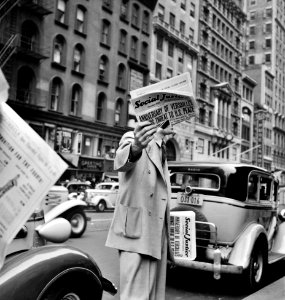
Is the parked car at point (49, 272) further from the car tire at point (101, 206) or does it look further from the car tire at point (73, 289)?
the car tire at point (101, 206)

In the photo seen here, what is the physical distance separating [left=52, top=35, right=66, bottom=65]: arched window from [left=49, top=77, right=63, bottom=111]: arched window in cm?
134

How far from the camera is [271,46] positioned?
72188 mm

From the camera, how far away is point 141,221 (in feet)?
9.70

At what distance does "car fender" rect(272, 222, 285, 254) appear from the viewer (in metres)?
6.70

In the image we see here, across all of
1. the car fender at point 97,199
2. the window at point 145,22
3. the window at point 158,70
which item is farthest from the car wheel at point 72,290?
the window at point 158,70

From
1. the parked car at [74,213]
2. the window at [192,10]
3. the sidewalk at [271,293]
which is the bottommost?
the sidewalk at [271,293]

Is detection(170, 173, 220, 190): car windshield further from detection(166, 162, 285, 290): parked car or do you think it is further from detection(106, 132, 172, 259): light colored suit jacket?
detection(106, 132, 172, 259): light colored suit jacket

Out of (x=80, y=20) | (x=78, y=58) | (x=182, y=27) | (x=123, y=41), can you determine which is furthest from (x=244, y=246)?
(x=182, y=27)

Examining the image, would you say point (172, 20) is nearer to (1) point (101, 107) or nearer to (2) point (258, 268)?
(1) point (101, 107)

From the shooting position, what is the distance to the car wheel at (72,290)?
97.0 inches

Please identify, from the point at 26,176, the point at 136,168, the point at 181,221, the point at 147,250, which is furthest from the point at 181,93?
the point at 181,221

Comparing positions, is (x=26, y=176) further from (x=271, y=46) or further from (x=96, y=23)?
(x=271, y=46)

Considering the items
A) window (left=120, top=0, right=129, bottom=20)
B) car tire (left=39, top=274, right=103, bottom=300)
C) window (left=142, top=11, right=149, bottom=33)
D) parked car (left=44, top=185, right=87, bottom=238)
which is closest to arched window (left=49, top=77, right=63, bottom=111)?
window (left=120, top=0, right=129, bottom=20)

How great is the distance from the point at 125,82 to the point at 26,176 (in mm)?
33016
